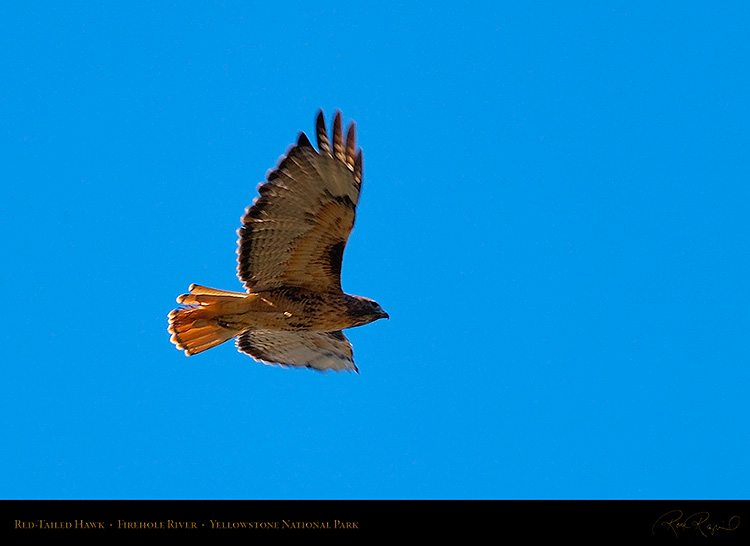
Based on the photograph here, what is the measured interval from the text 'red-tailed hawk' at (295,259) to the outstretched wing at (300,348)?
1.87ft

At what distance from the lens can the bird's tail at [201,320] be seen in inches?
450

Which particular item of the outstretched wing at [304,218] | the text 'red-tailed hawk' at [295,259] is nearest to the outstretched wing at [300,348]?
the text 'red-tailed hawk' at [295,259]

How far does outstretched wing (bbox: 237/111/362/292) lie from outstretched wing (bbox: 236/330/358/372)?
129 centimetres

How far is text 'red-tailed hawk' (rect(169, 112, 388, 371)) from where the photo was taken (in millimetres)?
10797

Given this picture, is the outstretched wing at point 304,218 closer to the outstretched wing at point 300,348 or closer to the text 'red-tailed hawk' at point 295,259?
the text 'red-tailed hawk' at point 295,259

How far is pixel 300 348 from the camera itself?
12.9 meters

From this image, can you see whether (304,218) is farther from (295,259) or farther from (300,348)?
(300,348)
